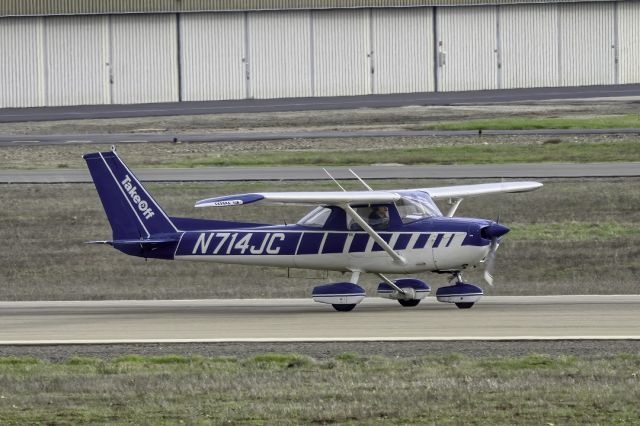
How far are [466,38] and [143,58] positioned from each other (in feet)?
52.5

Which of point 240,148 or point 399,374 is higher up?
point 240,148

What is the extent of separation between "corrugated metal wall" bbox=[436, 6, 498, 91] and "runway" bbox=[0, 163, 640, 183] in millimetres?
26443

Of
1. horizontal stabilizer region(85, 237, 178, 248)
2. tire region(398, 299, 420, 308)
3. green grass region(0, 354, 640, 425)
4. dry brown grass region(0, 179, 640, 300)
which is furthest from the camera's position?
dry brown grass region(0, 179, 640, 300)

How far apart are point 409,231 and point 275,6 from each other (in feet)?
143

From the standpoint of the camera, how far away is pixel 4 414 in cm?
1306

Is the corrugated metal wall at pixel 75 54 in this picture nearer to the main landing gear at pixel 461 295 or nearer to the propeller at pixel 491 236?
the main landing gear at pixel 461 295

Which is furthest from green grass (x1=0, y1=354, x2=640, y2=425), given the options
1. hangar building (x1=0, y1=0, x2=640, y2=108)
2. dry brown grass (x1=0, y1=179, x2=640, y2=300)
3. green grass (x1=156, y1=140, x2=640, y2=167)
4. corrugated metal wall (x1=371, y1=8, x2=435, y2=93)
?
corrugated metal wall (x1=371, y1=8, x2=435, y2=93)

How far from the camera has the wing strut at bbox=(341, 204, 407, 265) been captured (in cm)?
2202

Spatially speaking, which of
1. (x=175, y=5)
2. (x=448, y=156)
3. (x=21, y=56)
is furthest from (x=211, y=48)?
(x=448, y=156)

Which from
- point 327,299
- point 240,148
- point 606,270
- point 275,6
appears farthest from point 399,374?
point 275,6

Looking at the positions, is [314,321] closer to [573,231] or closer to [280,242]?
[280,242]

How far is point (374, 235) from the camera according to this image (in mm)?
22062

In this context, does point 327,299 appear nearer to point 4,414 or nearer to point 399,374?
point 399,374

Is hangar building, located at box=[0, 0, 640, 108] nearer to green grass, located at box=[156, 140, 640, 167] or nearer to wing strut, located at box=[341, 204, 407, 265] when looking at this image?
green grass, located at box=[156, 140, 640, 167]
